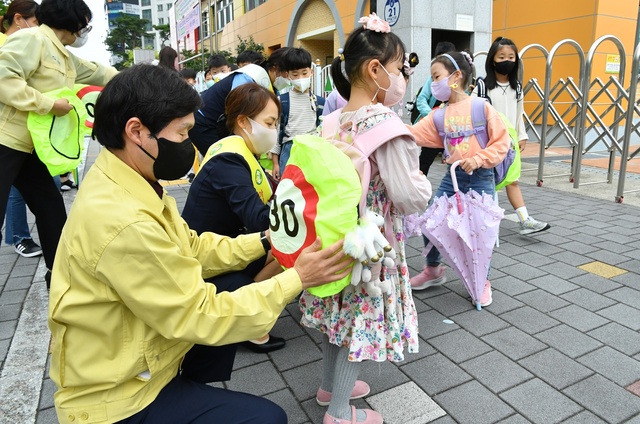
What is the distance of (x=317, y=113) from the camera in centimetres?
449

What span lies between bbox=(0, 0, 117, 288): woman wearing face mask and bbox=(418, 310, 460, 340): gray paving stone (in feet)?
8.27

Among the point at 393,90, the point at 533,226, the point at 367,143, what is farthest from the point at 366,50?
the point at 533,226

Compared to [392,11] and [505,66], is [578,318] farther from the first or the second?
[392,11]

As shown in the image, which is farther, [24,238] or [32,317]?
[24,238]

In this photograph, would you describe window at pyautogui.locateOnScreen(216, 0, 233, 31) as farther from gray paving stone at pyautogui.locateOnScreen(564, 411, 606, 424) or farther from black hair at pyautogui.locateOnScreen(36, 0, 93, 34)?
gray paving stone at pyautogui.locateOnScreen(564, 411, 606, 424)

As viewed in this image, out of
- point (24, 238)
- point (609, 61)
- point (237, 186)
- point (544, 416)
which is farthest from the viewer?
point (609, 61)

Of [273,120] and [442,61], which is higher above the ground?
[442,61]

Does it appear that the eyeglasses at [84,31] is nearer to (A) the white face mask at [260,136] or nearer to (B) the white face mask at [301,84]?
(A) the white face mask at [260,136]

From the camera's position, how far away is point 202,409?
144 centimetres

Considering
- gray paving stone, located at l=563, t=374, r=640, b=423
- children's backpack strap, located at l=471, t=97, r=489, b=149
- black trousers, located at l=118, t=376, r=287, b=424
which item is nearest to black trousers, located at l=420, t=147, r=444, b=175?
children's backpack strap, located at l=471, t=97, r=489, b=149

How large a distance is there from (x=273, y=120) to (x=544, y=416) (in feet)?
6.27

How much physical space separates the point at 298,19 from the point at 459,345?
20400 mm

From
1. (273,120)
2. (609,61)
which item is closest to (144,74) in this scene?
(273,120)

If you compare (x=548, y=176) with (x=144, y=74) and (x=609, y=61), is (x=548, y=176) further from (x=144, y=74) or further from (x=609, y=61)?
(x=144, y=74)
